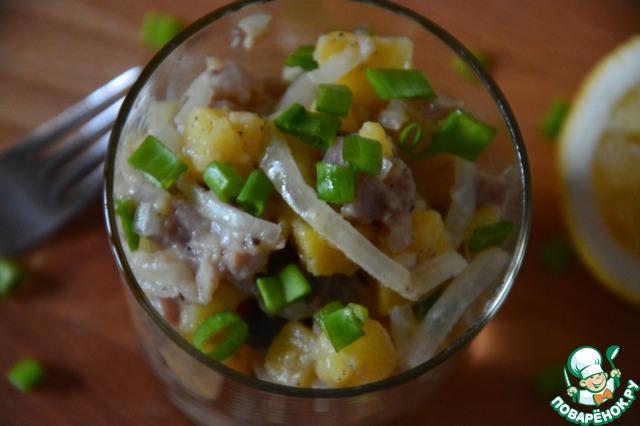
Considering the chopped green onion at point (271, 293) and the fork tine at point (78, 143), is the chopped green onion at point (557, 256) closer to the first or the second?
the chopped green onion at point (271, 293)

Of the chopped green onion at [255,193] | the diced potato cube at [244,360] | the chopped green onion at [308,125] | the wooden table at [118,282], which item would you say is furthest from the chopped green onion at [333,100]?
the wooden table at [118,282]

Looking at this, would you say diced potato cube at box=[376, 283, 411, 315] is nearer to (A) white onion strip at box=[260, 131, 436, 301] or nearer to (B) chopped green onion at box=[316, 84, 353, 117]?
(A) white onion strip at box=[260, 131, 436, 301]

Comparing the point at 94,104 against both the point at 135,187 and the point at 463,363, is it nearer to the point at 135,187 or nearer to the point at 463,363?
the point at 135,187

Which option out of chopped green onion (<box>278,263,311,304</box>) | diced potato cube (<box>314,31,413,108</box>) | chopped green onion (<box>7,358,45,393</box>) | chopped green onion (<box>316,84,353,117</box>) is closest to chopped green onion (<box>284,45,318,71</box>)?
diced potato cube (<box>314,31,413,108</box>)

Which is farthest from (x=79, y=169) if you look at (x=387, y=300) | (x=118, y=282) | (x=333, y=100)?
(x=387, y=300)

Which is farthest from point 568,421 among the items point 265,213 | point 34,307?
point 34,307

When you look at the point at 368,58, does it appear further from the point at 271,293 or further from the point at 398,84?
the point at 271,293
